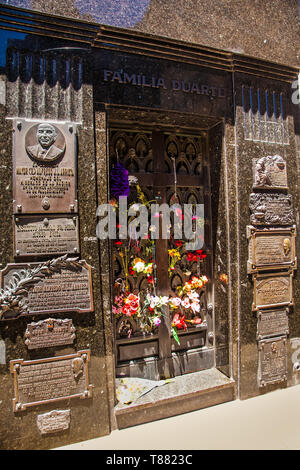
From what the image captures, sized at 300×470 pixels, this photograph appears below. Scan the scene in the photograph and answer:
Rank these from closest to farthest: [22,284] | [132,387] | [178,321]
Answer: [22,284]
[132,387]
[178,321]

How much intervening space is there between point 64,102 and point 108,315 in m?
2.33

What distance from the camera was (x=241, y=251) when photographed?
A: 378 centimetres

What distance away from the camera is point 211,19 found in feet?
11.9

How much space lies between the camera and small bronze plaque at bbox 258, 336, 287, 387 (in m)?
3.82

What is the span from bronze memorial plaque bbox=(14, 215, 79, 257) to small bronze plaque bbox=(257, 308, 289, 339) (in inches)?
100

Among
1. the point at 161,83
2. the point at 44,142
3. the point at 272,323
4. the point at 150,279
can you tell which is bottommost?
the point at 272,323

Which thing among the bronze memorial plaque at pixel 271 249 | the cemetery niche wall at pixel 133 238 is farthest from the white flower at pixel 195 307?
the bronze memorial plaque at pixel 271 249

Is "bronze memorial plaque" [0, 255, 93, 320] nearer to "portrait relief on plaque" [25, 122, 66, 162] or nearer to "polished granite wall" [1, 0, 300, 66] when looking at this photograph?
"portrait relief on plaque" [25, 122, 66, 162]

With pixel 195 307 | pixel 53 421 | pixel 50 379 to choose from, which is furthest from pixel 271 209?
pixel 53 421

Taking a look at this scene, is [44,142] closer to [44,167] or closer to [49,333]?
[44,167]

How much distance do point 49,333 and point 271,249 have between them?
290cm

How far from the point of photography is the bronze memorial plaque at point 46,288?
287cm
